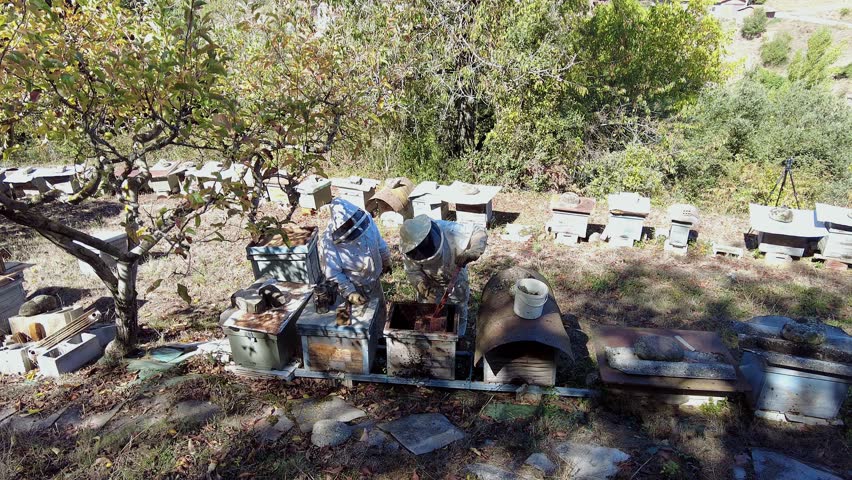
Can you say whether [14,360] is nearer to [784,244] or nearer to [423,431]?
[423,431]

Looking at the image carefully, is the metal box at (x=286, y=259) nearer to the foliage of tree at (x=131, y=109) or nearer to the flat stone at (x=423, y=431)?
the foliage of tree at (x=131, y=109)

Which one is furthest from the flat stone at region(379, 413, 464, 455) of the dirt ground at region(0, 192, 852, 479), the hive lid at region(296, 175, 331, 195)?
the hive lid at region(296, 175, 331, 195)

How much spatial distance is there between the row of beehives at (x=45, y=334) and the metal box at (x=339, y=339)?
89.8 inches

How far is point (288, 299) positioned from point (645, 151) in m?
8.61

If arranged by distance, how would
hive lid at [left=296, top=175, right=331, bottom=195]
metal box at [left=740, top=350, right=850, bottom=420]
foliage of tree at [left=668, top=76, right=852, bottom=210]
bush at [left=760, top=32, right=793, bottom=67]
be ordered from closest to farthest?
metal box at [left=740, top=350, right=850, bottom=420] → hive lid at [left=296, top=175, right=331, bottom=195] → foliage of tree at [left=668, top=76, right=852, bottom=210] → bush at [left=760, top=32, right=793, bottom=67]

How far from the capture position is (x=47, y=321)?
16.3 feet

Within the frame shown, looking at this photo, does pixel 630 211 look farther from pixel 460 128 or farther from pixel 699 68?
pixel 699 68

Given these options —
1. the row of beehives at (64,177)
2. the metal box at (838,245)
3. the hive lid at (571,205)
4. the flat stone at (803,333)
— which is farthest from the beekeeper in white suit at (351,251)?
the metal box at (838,245)

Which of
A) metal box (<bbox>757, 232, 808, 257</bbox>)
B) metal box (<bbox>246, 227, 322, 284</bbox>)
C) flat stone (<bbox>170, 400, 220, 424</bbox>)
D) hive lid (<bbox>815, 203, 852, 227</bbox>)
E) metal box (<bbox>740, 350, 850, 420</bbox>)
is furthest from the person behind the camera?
metal box (<bbox>757, 232, 808, 257</bbox>)

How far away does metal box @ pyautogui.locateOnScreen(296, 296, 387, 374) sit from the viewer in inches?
165

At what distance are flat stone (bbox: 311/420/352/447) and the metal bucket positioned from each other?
1745mm

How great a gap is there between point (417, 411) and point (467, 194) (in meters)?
4.62

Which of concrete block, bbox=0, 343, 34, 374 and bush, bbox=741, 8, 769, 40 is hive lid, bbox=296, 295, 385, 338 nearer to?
concrete block, bbox=0, 343, 34, 374

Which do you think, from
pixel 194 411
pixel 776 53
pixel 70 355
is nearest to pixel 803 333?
pixel 194 411
